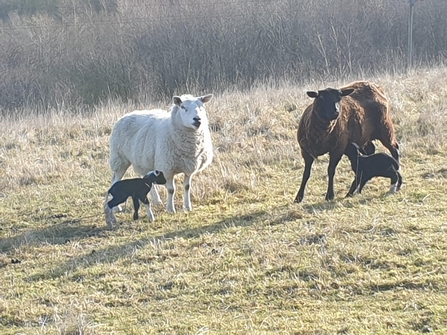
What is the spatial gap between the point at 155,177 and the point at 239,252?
1.91m

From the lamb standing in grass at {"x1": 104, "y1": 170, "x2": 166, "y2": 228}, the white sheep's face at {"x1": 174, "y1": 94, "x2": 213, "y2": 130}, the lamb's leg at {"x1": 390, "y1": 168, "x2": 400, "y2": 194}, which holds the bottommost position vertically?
the lamb's leg at {"x1": 390, "y1": 168, "x2": 400, "y2": 194}

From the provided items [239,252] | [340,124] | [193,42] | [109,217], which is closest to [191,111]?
Answer: [109,217]

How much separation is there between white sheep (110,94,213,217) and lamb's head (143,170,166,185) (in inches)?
12.7

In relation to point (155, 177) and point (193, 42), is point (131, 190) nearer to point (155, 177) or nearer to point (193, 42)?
point (155, 177)

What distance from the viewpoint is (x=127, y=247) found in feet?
20.8

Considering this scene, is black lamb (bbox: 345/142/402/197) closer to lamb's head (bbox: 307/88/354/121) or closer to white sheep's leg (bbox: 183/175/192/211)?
lamb's head (bbox: 307/88/354/121)

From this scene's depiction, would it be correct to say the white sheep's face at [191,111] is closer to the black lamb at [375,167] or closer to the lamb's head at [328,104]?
the lamb's head at [328,104]

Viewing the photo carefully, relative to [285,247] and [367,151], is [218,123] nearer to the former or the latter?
[367,151]

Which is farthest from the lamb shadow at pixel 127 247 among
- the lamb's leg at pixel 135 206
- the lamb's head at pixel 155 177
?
the lamb's head at pixel 155 177

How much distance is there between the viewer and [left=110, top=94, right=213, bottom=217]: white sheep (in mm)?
7560

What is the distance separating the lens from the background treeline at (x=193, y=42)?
23.8m

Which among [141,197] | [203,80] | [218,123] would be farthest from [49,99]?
[141,197]

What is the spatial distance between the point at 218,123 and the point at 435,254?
309 inches

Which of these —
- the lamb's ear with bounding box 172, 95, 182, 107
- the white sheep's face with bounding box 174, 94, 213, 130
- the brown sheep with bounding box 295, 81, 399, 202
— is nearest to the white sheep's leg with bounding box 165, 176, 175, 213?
the white sheep's face with bounding box 174, 94, 213, 130
